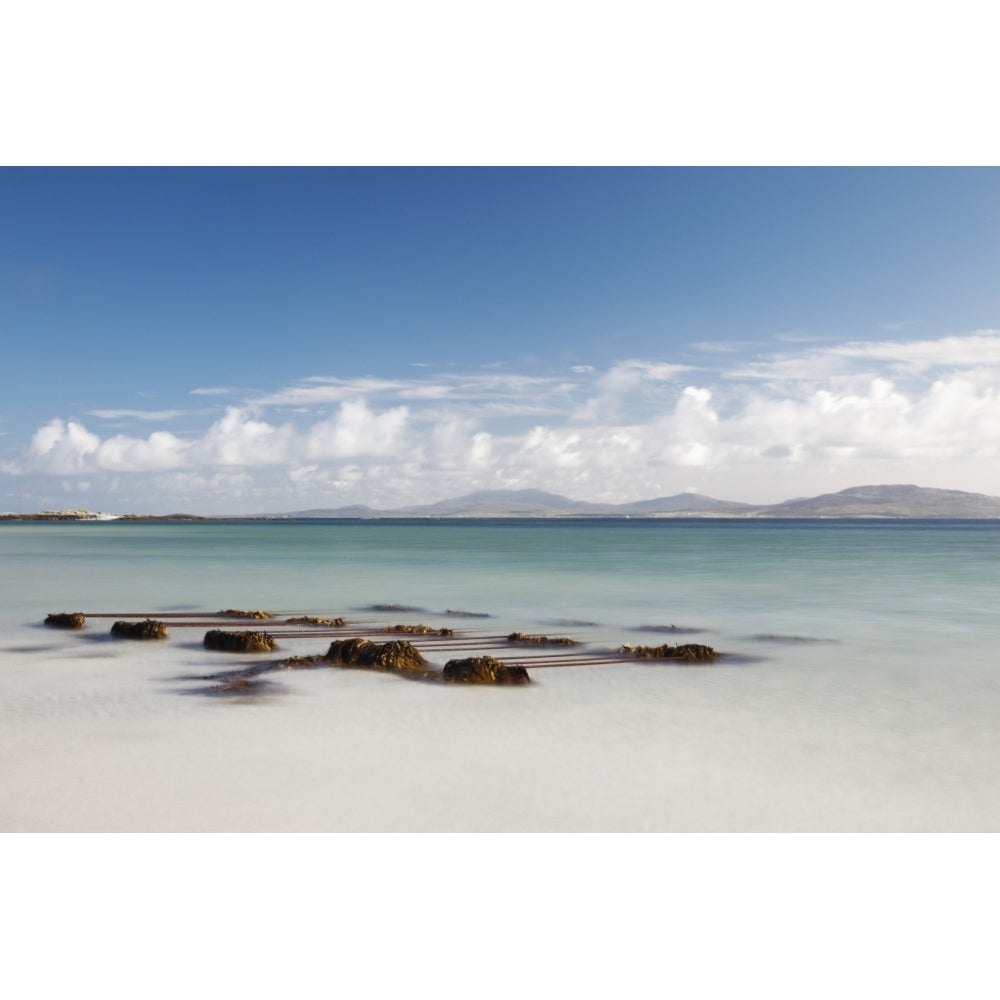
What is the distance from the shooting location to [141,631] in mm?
10789

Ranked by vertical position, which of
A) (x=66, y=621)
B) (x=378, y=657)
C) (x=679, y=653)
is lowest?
(x=66, y=621)

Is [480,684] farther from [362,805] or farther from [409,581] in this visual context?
[409,581]

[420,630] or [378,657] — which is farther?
[420,630]

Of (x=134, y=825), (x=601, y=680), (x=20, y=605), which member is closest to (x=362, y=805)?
(x=134, y=825)

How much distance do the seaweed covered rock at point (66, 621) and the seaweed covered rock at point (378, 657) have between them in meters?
5.54

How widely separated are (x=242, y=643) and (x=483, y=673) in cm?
359

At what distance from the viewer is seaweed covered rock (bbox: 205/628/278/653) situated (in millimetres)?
9656

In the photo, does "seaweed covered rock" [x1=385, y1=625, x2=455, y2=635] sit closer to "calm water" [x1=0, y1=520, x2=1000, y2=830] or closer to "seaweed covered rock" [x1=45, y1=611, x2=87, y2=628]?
"calm water" [x1=0, y1=520, x2=1000, y2=830]

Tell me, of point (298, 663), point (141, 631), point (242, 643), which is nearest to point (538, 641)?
point (298, 663)

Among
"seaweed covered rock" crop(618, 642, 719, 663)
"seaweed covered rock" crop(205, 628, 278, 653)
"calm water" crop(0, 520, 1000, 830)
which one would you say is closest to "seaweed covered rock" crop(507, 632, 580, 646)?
"calm water" crop(0, 520, 1000, 830)

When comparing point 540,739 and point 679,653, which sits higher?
point 679,653

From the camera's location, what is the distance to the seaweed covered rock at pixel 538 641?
1049 cm

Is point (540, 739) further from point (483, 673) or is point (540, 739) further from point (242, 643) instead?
point (242, 643)

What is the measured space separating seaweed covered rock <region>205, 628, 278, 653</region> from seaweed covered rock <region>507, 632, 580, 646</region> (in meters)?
3.31
